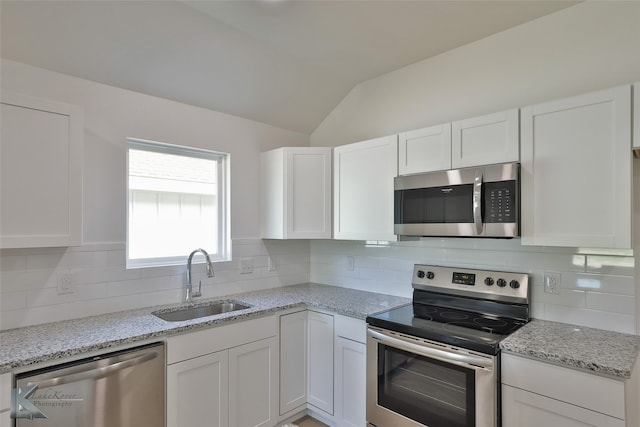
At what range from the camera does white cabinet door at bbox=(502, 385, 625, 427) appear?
143 centimetres

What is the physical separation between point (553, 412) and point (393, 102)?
7.40ft

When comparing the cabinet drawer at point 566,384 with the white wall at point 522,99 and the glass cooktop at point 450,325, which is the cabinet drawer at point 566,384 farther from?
the white wall at point 522,99

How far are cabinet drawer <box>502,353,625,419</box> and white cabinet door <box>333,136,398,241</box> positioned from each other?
3.42ft

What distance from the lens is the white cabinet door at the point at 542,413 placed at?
4.70 ft

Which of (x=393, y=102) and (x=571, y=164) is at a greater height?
(x=393, y=102)

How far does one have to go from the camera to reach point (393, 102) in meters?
2.84

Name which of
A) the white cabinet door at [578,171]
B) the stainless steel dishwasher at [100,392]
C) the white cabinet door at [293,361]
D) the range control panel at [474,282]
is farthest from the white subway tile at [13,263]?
the white cabinet door at [578,171]

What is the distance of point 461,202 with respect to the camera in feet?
6.68

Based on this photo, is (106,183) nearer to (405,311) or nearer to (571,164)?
(405,311)

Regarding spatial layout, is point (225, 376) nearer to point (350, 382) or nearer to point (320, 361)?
point (320, 361)

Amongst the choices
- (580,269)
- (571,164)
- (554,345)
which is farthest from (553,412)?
(571,164)

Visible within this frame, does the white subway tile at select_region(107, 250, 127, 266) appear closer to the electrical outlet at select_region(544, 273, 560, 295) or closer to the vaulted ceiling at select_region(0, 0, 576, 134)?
the vaulted ceiling at select_region(0, 0, 576, 134)

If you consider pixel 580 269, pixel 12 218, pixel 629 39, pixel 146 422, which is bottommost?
pixel 146 422

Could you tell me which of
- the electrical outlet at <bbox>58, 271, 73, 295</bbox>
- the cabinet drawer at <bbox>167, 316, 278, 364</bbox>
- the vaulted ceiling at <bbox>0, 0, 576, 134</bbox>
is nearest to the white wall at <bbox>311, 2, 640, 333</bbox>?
the vaulted ceiling at <bbox>0, 0, 576, 134</bbox>
